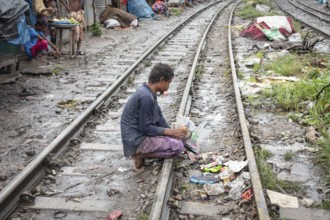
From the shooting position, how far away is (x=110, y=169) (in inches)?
186

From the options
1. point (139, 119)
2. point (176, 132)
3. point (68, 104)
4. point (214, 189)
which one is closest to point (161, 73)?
point (139, 119)

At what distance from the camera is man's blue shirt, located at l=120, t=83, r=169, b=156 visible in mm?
4453

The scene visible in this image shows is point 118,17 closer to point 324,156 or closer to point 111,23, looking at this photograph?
point 111,23

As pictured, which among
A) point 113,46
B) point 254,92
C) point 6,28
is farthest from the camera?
point 113,46

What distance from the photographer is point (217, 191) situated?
4.22 meters

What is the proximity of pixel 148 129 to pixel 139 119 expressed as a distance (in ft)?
0.51

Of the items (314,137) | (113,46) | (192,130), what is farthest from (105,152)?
(113,46)

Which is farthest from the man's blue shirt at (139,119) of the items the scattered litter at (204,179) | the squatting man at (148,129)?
the scattered litter at (204,179)

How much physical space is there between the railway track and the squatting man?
A: 172 millimetres

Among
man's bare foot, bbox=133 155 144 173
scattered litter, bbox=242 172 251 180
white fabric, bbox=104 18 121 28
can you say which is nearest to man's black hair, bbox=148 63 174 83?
man's bare foot, bbox=133 155 144 173

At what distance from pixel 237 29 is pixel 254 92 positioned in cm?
1094

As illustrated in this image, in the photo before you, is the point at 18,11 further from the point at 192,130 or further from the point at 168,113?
the point at 192,130

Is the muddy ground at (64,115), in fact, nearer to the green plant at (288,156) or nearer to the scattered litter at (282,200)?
the green plant at (288,156)

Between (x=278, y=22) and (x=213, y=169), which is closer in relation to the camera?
(x=213, y=169)
